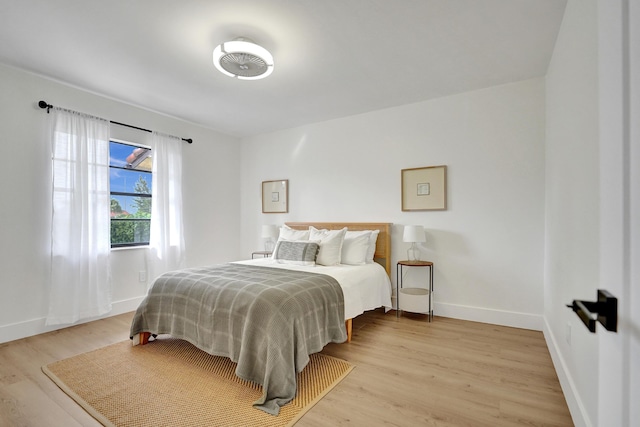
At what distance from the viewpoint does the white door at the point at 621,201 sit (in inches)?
22.6

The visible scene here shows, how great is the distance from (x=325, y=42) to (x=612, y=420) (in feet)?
8.99

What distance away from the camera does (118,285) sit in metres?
3.82

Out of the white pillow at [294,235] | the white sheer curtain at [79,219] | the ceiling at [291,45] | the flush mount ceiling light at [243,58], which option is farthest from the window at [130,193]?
the flush mount ceiling light at [243,58]

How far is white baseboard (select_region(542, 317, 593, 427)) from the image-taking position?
1.59 m

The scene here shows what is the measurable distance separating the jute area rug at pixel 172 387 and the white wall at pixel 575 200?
1.45 m

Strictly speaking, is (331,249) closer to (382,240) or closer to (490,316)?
(382,240)

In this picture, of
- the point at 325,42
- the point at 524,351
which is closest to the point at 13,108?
the point at 325,42

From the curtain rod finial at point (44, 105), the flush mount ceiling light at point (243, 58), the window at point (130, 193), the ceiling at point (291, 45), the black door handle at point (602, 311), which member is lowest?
the black door handle at point (602, 311)

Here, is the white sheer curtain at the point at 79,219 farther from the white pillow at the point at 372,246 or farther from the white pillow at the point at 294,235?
the white pillow at the point at 372,246

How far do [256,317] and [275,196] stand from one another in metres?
3.22

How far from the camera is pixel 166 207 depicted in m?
4.19

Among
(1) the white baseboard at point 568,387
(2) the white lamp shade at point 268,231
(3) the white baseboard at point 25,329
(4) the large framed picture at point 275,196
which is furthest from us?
(4) the large framed picture at point 275,196

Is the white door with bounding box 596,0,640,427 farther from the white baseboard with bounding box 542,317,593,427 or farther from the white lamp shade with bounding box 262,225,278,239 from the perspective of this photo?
the white lamp shade with bounding box 262,225,278,239

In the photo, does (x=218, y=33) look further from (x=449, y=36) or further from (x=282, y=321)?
(x=282, y=321)
